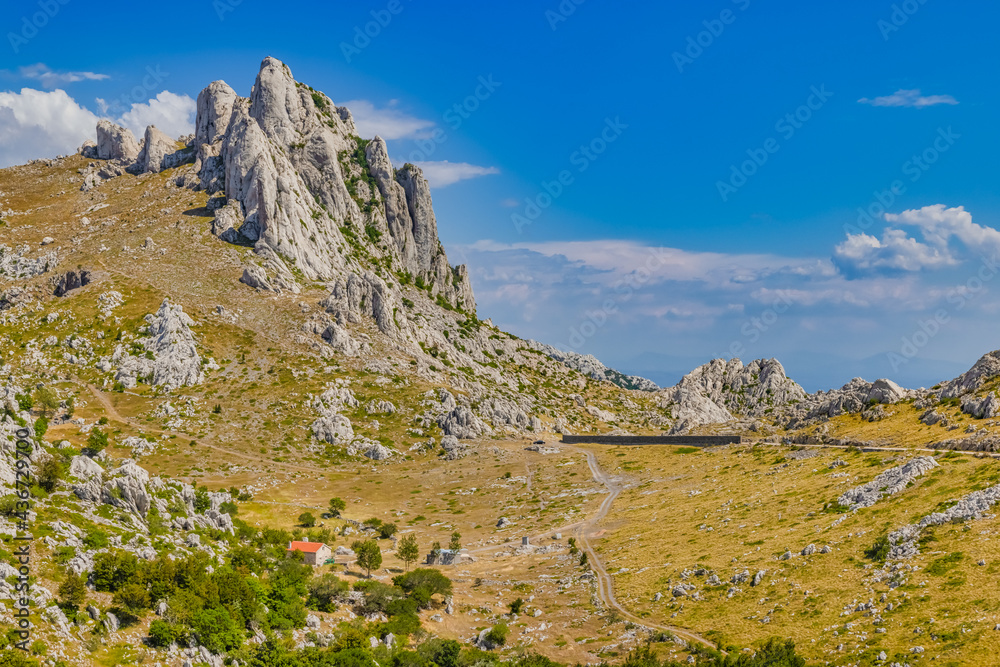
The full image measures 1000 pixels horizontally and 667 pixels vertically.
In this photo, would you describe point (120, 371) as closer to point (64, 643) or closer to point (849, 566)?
point (64, 643)

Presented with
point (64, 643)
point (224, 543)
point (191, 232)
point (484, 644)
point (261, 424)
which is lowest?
point (484, 644)

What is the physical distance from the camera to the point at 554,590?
68.4 m

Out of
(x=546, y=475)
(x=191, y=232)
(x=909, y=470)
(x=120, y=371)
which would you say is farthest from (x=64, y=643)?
(x=191, y=232)

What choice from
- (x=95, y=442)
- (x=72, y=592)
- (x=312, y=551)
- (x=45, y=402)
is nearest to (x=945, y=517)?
(x=312, y=551)

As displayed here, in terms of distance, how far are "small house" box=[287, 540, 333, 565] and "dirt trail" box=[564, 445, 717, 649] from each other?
99.4 feet

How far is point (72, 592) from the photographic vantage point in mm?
35688

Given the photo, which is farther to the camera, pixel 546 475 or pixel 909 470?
pixel 546 475

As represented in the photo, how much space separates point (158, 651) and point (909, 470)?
69.2 metres

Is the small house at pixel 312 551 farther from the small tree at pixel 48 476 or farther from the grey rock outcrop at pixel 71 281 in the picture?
the grey rock outcrop at pixel 71 281

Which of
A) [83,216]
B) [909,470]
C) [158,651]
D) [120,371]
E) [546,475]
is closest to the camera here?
[158,651]

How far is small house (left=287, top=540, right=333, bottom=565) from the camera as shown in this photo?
70.2 m

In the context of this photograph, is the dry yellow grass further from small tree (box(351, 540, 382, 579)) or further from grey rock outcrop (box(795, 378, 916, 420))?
small tree (box(351, 540, 382, 579))

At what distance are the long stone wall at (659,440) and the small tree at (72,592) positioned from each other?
390 ft

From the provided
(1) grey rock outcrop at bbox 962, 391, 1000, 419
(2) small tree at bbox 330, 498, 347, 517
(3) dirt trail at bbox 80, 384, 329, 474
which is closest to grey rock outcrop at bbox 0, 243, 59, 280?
(3) dirt trail at bbox 80, 384, 329, 474
